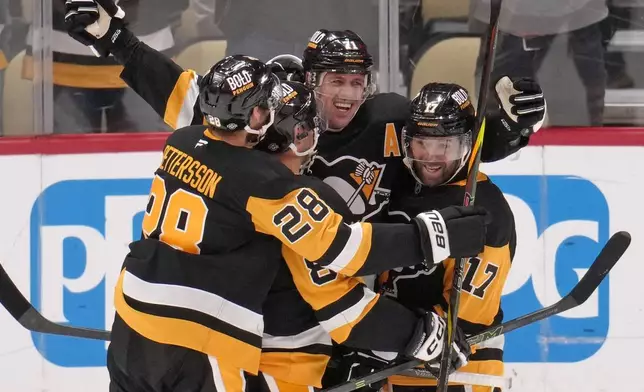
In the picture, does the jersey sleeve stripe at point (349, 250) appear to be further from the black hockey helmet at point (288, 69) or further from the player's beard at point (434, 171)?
the black hockey helmet at point (288, 69)

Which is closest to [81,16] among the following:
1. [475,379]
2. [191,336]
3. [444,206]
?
[191,336]

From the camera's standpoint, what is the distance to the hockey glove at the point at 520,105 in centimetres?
238

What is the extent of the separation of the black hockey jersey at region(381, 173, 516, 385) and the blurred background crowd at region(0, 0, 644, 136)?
102 centimetres

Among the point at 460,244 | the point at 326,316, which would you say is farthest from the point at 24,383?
the point at 460,244

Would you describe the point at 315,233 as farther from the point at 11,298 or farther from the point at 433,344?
the point at 11,298

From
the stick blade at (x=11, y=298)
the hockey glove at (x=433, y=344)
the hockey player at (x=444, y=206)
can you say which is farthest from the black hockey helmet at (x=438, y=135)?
the stick blade at (x=11, y=298)

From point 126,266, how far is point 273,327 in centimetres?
36

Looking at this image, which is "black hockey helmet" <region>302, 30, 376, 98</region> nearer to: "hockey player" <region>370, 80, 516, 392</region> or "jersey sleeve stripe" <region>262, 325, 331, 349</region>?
"hockey player" <region>370, 80, 516, 392</region>

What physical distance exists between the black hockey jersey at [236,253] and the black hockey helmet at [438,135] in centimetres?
24

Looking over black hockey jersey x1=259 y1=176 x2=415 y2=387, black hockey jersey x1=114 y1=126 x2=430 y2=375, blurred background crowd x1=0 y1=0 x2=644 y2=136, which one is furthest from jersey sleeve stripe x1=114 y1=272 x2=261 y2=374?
blurred background crowd x1=0 y1=0 x2=644 y2=136

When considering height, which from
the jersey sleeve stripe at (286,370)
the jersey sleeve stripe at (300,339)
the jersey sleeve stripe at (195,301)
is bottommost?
the jersey sleeve stripe at (286,370)

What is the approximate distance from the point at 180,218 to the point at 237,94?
11.8 inches

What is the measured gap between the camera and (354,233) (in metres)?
2.09

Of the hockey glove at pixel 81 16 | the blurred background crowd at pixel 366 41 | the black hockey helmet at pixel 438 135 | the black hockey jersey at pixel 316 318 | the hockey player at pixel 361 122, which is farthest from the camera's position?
the blurred background crowd at pixel 366 41
